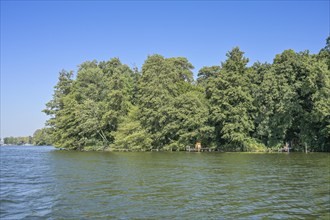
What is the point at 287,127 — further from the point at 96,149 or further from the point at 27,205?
the point at 27,205

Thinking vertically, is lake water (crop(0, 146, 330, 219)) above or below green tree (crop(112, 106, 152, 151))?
below

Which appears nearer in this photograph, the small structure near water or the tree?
the tree

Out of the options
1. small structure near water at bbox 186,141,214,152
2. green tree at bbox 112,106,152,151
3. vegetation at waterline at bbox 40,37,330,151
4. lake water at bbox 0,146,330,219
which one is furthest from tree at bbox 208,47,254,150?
lake water at bbox 0,146,330,219

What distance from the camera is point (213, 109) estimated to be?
2468 inches

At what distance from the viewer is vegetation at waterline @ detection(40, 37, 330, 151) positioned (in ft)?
187

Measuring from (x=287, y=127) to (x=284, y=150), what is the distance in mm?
4227

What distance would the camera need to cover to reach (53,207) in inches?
520

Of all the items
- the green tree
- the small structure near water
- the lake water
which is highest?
the green tree

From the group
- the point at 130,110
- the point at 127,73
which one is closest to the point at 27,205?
the point at 130,110

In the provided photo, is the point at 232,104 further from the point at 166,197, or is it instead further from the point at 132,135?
the point at 166,197

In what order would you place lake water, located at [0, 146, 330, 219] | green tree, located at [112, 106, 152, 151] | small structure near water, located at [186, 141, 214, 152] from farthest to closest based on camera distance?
green tree, located at [112, 106, 152, 151], small structure near water, located at [186, 141, 214, 152], lake water, located at [0, 146, 330, 219]

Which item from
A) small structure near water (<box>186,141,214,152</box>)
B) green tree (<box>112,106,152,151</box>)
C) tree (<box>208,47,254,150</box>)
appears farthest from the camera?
green tree (<box>112,106,152,151</box>)

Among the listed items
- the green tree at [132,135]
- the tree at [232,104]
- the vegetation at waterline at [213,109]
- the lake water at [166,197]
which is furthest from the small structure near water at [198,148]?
the lake water at [166,197]

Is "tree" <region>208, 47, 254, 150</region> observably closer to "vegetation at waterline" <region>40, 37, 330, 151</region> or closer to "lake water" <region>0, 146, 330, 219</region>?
"vegetation at waterline" <region>40, 37, 330, 151</region>
